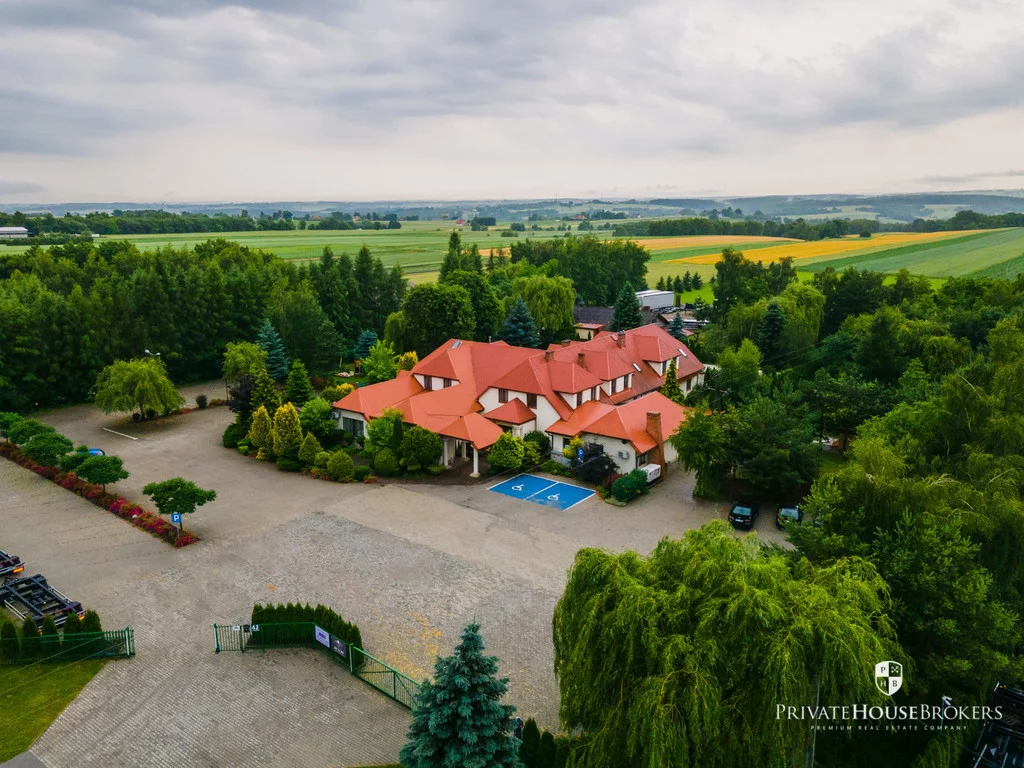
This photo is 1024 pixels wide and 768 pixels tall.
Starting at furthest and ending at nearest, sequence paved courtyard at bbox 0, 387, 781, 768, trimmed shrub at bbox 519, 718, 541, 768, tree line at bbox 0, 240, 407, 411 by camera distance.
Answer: tree line at bbox 0, 240, 407, 411 → paved courtyard at bbox 0, 387, 781, 768 → trimmed shrub at bbox 519, 718, 541, 768

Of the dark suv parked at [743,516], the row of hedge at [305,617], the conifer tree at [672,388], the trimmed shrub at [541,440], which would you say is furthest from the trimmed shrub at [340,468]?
the conifer tree at [672,388]

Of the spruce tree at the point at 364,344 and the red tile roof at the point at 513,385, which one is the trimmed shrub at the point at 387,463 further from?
the spruce tree at the point at 364,344

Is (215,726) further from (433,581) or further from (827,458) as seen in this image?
(827,458)

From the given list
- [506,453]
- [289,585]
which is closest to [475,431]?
[506,453]

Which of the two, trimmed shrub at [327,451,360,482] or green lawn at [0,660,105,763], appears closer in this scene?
green lawn at [0,660,105,763]

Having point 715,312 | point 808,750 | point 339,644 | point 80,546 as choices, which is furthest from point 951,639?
point 715,312

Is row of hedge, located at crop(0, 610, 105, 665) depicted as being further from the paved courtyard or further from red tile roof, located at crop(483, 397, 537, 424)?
red tile roof, located at crop(483, 397, 537, 424)

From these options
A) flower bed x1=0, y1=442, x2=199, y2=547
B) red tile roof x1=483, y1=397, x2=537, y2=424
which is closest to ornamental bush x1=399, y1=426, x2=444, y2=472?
red tile roof x1=483, y1=397, x2=537, y2=424
